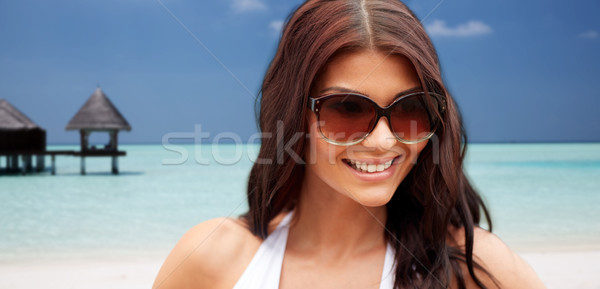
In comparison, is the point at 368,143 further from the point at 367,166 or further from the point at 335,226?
the point at 335,226

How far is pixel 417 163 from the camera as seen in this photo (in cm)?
169

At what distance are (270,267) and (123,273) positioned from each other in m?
5.82

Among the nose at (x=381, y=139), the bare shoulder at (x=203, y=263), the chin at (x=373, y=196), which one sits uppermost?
the nose at (x=381, y=139)

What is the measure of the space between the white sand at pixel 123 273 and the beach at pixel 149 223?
0.01 metres

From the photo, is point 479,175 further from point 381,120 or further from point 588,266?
point 381,120

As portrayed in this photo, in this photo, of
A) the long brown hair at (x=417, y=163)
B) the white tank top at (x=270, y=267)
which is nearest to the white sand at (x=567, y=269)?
the long brown hair at (x=417, y=163)

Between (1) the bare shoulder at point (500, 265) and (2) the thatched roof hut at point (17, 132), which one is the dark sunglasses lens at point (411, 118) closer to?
(1) the bare shoulder at point (500, 265)

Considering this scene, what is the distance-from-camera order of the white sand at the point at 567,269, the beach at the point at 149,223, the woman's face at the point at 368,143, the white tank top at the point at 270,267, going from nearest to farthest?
the woman's face at the point at 368,143
the white tank top at the point at 270,267
the white sand at the point at 567,269
the beach at the point at 149,223

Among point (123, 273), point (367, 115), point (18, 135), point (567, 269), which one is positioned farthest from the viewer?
point (18, 135)

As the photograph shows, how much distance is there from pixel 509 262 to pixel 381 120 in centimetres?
63

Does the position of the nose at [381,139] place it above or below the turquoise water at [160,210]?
above

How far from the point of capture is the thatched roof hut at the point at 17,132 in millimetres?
22578

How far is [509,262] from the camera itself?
153cm

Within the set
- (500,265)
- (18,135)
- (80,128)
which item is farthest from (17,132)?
(500,265)
